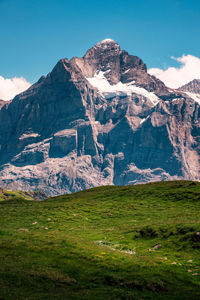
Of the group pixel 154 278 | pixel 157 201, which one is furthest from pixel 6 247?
pixel 157 201

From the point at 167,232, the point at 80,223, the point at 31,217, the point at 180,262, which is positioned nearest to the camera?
the point at 180,262

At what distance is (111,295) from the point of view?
27.8 metres

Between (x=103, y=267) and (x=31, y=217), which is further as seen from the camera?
(x=31, y=217)

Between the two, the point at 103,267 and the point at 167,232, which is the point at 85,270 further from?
the point at 167,232

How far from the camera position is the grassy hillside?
95.7ft

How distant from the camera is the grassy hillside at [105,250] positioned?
Result: 29156mm

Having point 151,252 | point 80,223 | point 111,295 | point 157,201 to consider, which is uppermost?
point 157,201

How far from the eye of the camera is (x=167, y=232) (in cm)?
4738

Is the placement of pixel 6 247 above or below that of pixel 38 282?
above

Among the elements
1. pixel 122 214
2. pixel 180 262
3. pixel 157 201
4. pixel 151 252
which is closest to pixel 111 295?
pixel 180 262

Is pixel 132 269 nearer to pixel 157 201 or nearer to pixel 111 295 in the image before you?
pixel 111 295

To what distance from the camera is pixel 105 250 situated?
41000 mm

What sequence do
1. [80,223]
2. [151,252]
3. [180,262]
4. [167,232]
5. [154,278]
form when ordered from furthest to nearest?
[80,223] → [167,232] → [151,252] → [180,262] → [154,278]

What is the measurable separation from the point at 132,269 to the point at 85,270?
13.7 ft
